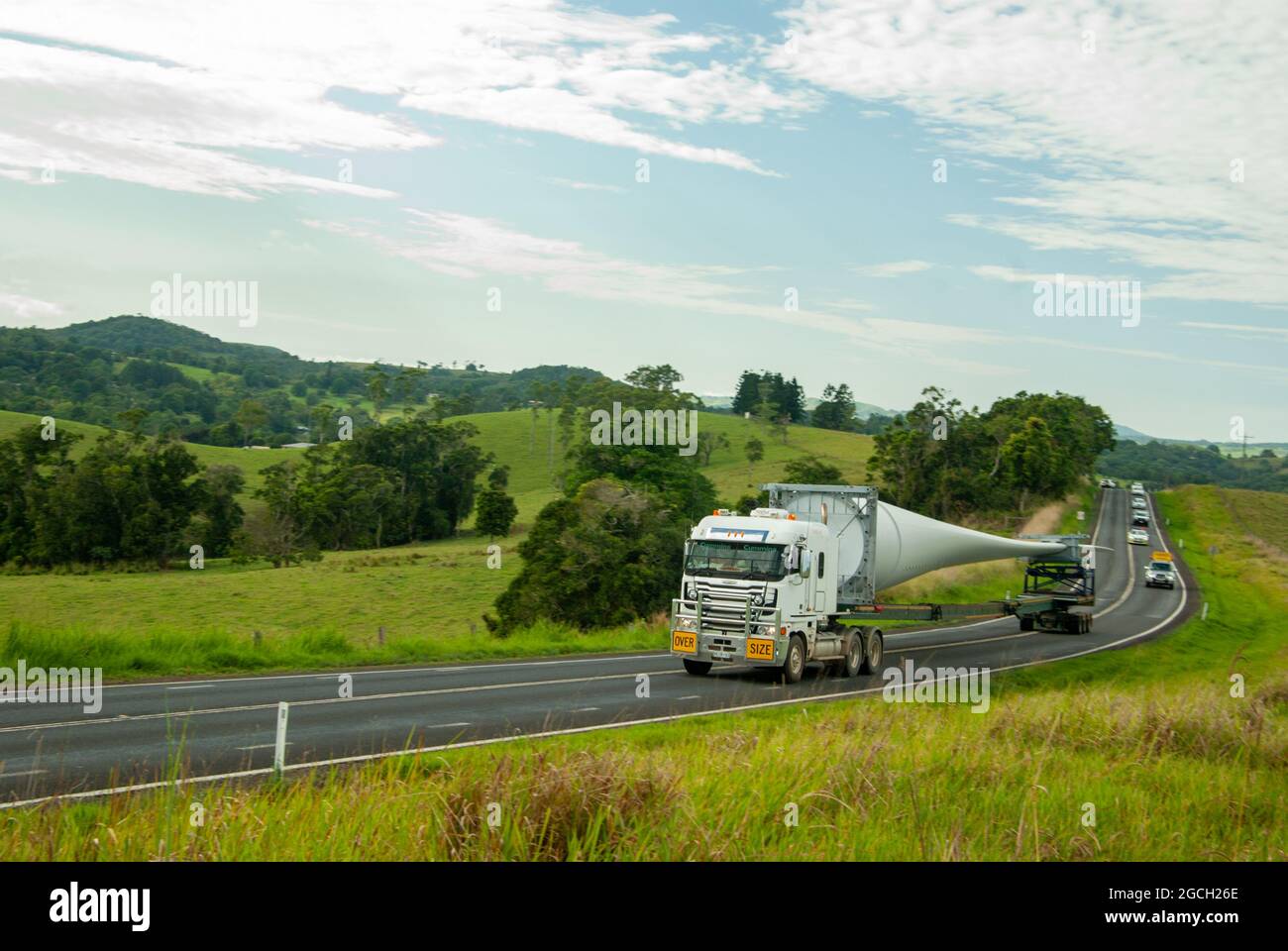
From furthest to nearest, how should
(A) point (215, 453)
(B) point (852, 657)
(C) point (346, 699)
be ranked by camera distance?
(A) point (215, 453) → (B) point (852, 657) → (C) point (346, 699)

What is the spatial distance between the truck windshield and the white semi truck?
0.02 meters

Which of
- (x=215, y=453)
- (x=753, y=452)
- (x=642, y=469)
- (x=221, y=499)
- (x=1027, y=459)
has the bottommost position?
(x=221, y=499)

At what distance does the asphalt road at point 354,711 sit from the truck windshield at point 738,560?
2.21m

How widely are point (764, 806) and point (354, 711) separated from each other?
10228 mm

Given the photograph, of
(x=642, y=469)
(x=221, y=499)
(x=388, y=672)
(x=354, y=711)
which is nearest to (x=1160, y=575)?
(x=642, y=469)

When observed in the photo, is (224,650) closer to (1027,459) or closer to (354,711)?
(354,711)

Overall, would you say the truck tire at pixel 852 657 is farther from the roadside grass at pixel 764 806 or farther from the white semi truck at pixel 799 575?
the roadside grass at pixel 764 806

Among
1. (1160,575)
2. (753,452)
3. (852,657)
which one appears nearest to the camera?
(852,657)

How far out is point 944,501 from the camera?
92.2 m

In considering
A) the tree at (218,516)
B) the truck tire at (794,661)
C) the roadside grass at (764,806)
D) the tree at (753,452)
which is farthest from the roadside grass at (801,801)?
the tree at (753,452)

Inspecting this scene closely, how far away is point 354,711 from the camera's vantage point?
55.1 ft

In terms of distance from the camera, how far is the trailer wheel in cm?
2561
